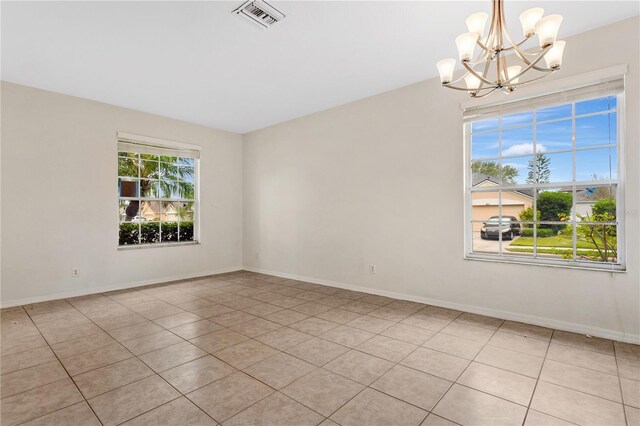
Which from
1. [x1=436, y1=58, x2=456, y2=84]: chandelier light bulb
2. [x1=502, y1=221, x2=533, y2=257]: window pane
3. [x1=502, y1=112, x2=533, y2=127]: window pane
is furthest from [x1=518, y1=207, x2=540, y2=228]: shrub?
[x1=436, y1=58, x2=456, y2=84]: chandelier light bulb

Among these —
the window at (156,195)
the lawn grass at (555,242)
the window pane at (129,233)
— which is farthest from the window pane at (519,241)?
the window pane at (129,233)

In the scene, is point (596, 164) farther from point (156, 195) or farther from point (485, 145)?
point (156, 195)

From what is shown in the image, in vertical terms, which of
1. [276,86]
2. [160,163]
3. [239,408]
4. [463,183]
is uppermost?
[276,86]

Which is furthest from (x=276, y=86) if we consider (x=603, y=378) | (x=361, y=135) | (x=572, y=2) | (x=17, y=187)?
(x=603, y=378)

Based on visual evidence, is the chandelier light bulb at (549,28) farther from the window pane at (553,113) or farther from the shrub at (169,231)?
the shrub at (169,231)

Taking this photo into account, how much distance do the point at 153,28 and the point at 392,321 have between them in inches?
146

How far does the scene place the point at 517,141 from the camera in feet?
11.4

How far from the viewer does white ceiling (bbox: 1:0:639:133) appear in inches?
104

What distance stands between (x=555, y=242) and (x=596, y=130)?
1.15 metres

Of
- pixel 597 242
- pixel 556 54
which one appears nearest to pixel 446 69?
pixel 556 54

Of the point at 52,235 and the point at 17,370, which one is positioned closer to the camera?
the point at 17,370

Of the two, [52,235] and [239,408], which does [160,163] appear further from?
[239,408]

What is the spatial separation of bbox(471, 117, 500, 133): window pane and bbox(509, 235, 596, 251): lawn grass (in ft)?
4.28

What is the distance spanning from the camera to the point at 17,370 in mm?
2381
